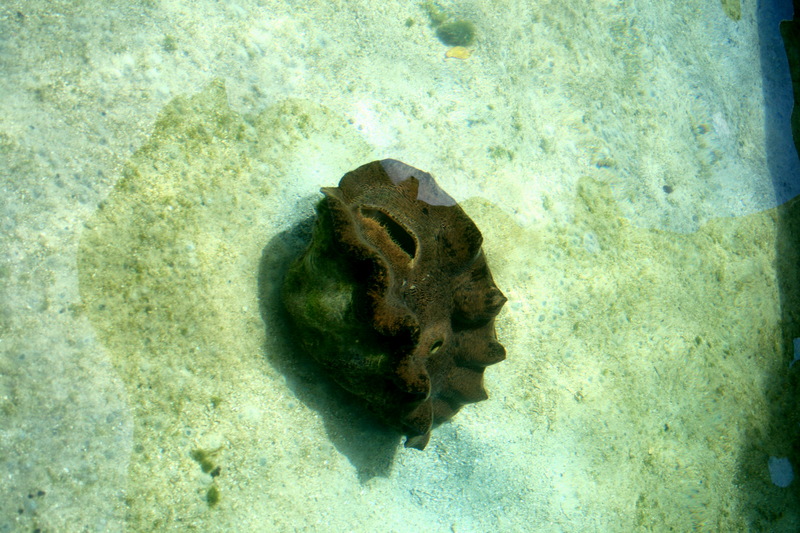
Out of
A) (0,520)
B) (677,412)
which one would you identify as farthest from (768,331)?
(0,520)

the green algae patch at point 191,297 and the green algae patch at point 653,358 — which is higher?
the green algae patch at point 191,297

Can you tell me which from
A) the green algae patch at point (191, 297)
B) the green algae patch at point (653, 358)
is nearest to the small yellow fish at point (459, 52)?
the green algae patch at point (653, 358)

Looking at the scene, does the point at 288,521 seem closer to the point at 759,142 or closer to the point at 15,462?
the point at 15,462

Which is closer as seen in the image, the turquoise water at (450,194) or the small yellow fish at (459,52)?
the turquoise water at (450,194)

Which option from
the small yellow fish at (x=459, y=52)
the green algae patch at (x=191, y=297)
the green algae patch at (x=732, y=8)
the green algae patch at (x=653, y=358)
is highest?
the green algae patch at (x=732, y=8)

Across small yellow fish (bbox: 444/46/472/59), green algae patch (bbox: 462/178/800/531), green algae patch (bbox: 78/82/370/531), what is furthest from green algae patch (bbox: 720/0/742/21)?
green algae patch (bbox: 78/82/370/531)

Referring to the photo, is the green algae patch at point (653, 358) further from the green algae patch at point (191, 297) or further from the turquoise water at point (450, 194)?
the green algae patch at point (191, 297)
